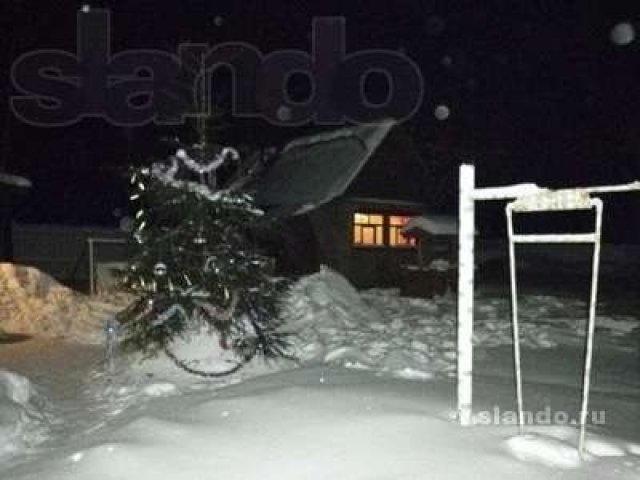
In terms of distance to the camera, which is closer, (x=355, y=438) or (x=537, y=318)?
(x=355, y=438)

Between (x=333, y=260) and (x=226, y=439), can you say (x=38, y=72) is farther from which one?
(x=226, y=439)

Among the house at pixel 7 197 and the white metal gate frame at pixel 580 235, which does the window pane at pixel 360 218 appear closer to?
the house at pixel 7 197

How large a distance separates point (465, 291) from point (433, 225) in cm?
1709

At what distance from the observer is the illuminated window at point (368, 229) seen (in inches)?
1061

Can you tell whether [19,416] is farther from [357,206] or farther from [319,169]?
[319,169]

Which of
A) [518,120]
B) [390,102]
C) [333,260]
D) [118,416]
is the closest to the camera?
[118,416]

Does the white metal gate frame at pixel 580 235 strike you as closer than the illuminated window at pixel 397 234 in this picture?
Yes

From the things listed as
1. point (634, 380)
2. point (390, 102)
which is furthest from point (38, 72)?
point (634, 380)

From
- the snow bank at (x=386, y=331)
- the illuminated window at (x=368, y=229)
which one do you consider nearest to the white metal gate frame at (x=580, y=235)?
the snow bank at (x=386, y=331)

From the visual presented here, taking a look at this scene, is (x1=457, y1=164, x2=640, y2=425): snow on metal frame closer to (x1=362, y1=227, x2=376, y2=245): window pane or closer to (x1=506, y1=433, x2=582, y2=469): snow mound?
(x1=506, y1=433, x2=582, y2=469): snow mound

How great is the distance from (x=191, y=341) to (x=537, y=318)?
9.35 meters

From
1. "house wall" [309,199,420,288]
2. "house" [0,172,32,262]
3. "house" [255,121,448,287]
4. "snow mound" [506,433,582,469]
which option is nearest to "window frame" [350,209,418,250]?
"house" [255,121,448,287]

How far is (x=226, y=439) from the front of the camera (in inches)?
244

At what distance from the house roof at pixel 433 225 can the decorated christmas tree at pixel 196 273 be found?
1301 centimetres
